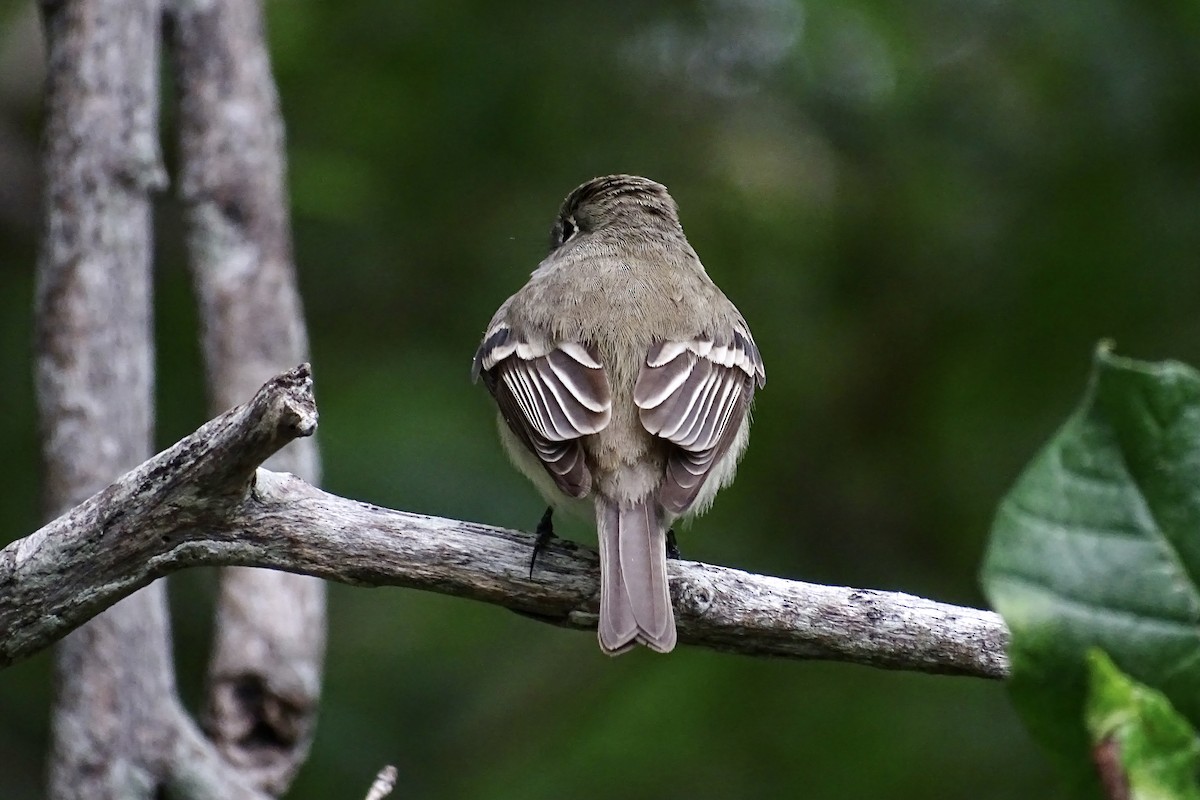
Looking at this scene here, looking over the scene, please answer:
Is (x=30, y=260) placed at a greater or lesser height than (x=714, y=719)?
greater

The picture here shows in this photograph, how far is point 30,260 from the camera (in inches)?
283

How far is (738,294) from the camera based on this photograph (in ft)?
23.3

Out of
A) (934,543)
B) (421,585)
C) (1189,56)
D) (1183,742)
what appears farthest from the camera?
(934,543)

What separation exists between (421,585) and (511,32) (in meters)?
4.18

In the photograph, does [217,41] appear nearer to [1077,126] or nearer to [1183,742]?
[1077,126]

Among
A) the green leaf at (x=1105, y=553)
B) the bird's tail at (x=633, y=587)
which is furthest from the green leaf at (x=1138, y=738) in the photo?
the bird's tail at (x=633, y=587)

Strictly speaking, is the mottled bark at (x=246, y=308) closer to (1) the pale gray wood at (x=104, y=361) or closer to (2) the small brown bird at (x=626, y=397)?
(1) the pale gray wood at (x=104, y=361)

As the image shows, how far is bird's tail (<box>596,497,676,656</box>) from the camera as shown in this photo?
3352 millimetres

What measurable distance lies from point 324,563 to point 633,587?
0.79m

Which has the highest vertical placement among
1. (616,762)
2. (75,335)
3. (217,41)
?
(217,41)

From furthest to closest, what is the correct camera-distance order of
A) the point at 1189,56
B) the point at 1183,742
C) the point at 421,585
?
1. the point at 1189,56
2. the point at 421,585
3. the point at 1183,742

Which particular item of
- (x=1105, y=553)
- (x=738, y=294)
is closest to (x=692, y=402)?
(x=738, y=294)

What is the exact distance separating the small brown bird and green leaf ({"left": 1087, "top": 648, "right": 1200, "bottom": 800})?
2264 millimetres

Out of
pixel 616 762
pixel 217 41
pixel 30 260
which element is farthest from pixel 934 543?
pixel 30 260
